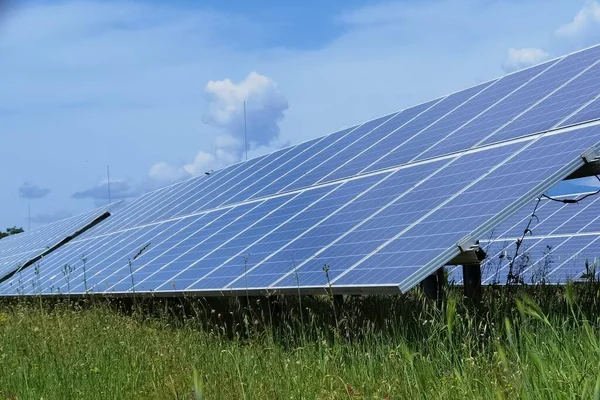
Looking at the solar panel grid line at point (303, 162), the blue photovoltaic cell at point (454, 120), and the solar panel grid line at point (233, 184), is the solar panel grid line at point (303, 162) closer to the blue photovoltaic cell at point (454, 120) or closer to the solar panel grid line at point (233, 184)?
the solar panel grid line at point (233, 184)

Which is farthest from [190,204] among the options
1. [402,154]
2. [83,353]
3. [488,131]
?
[83,353]

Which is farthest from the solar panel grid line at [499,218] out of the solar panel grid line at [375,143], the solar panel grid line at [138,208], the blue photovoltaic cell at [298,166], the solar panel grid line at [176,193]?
the solar panel grid line at [138,208]

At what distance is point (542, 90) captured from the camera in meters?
11.6

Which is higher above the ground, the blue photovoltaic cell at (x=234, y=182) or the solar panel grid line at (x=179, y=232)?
the blue photovoltaic cell at (x=234, y=182)

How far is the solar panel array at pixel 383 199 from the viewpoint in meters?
8.12

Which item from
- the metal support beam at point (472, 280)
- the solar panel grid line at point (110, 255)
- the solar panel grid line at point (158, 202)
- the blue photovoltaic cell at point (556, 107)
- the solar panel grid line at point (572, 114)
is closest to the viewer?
the metal support beam at point (472, 280)

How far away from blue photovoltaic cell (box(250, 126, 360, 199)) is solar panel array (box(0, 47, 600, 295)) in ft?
0.22

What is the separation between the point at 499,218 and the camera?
779 centimetres

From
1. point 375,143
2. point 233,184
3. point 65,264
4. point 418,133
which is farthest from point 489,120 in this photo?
point 65,264

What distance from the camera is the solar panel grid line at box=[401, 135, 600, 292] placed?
23.6ft

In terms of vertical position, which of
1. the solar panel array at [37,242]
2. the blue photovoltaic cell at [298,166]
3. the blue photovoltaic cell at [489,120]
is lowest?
the solar panel array at [37,242]

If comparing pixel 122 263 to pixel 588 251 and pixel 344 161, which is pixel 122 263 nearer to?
pixel 344 161

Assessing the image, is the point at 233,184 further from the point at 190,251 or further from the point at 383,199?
the point at 383,199

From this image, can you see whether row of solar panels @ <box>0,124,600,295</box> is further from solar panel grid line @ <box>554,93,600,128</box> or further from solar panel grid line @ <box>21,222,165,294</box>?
solar panel grid line @ <box>21,222,165,294</box>
